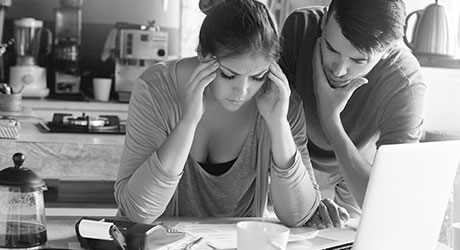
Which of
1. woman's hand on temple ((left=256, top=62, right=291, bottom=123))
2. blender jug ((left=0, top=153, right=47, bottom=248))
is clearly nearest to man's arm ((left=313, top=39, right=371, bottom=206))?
woman's hand on temple ((left=256, top=62, right=291, bottom=123))

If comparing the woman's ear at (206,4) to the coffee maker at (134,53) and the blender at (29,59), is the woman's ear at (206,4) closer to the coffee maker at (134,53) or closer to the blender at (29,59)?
the coffee maker at (134,53)

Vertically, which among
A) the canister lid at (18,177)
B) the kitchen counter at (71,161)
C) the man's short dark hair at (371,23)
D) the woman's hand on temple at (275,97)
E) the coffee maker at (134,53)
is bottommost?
the kitchen counter at (71,161)

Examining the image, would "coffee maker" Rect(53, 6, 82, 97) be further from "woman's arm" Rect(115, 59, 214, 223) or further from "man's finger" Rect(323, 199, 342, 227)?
"man's finger" Rect(323, 199, 342, 227)

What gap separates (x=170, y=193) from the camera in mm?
1692

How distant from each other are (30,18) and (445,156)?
3.62 meters

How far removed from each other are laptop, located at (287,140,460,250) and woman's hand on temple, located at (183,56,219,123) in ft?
1.76

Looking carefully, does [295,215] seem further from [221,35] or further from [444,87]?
[444,87]

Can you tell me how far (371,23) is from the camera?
1758 mm

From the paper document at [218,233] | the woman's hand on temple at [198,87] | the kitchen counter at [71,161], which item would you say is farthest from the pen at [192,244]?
the kitchen counter at [71,161]

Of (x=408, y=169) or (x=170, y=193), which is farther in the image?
(x=170, y=193)

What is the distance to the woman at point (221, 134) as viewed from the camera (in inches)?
65.2

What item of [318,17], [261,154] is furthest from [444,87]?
[261,154]

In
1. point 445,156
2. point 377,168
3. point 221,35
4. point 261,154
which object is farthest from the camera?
point 261,154

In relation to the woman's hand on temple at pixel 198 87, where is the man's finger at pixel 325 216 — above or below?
below
